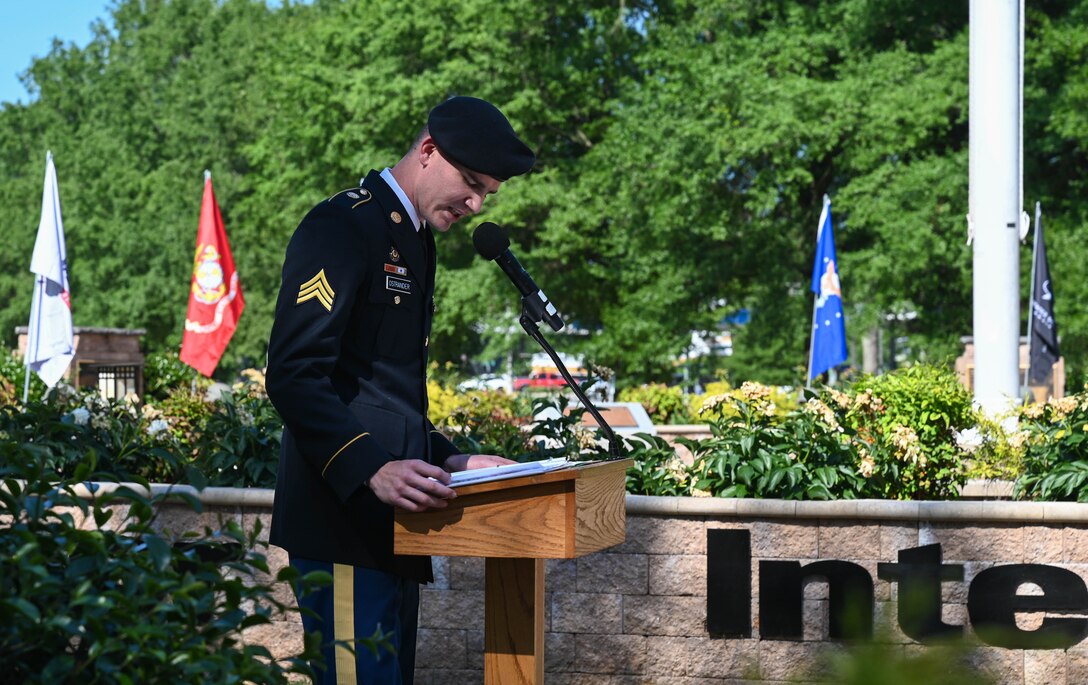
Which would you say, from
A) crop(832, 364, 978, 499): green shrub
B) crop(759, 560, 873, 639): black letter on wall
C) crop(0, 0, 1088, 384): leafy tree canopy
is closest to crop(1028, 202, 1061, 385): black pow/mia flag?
crop(0, 0, 1088, 384): leafy tree canopy

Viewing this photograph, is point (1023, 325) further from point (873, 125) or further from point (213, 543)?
point (213, 543)

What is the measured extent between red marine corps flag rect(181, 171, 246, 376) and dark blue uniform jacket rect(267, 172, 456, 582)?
15485 mm

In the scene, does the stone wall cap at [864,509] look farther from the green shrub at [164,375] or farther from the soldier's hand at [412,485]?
the green shrub at [164,375]

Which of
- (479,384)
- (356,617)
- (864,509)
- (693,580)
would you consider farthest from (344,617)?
(479,384)

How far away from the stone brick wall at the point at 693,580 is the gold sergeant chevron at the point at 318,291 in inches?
118

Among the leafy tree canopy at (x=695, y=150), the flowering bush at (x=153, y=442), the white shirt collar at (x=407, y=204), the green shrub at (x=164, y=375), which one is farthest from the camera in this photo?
the leafy tree canopy at (x=695, y=150)

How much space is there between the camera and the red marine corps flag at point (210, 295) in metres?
18.9

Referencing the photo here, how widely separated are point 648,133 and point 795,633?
20.0m

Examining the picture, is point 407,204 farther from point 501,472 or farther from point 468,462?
point 501,472

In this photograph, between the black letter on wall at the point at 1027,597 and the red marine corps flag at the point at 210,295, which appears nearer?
the black letter on wall at the point at 1027,597

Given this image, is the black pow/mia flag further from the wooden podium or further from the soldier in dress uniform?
the wooden podium

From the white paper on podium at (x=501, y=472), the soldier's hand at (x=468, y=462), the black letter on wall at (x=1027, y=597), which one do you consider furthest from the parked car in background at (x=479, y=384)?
the white paper on podium at (x=501, y=472)

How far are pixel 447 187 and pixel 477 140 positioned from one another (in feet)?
0.49

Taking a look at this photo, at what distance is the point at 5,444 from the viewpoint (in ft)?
9.21
